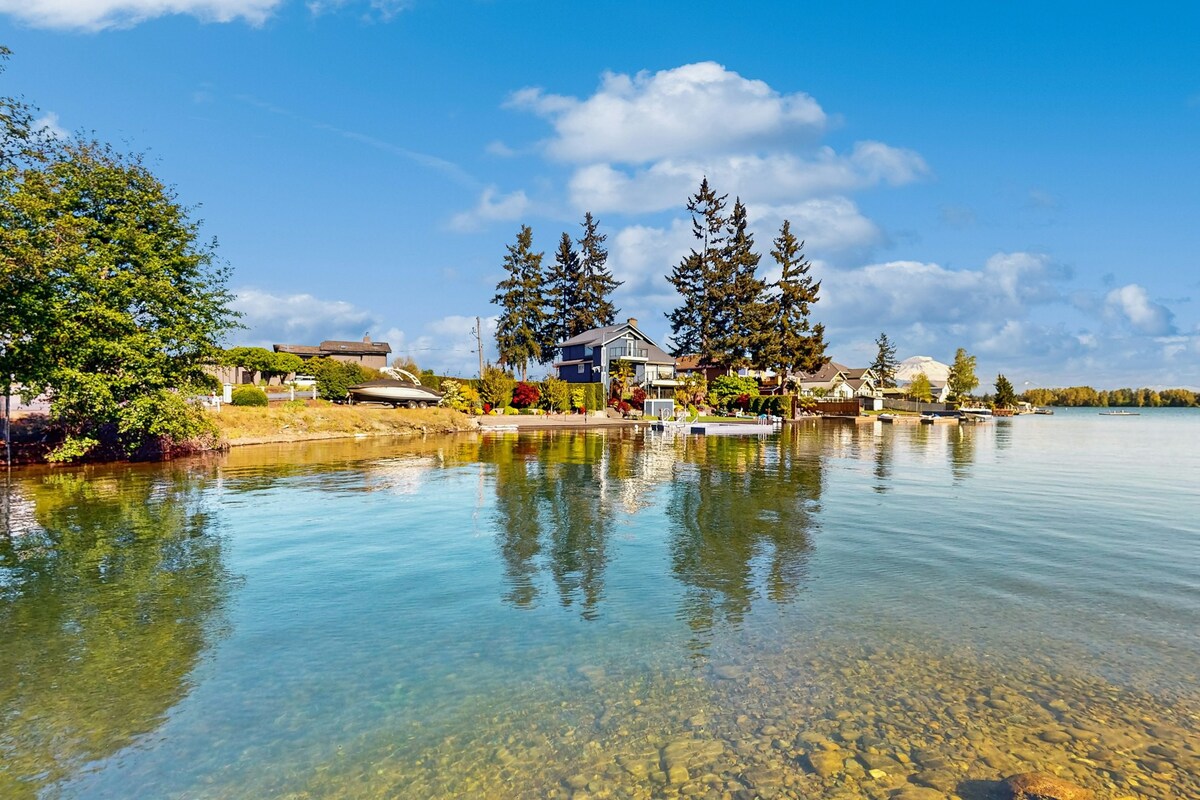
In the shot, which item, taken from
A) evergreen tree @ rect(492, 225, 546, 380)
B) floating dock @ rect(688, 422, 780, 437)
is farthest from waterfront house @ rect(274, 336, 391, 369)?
floating dock @ rect(688, 422, 780, 437)

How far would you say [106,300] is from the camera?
86.2 ft

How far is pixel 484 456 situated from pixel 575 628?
84.4ft

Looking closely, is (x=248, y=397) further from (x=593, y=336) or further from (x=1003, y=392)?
(x=1003, y=392)

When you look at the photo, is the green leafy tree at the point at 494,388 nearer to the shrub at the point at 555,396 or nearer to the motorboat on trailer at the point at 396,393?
the shrub at the point at 555,396

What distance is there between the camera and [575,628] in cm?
902

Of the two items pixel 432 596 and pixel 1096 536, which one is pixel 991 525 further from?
pixel 432 596

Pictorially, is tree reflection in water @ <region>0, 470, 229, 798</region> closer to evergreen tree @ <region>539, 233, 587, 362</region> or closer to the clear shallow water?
the clear shallow water

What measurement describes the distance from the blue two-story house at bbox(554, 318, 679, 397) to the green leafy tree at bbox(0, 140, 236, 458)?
56.5m

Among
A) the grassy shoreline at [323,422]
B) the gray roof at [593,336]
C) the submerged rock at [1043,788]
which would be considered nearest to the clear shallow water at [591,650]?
the submerged rock at [1043,788]

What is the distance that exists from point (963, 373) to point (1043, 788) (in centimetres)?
13125

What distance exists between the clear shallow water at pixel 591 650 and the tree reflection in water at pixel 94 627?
0.05 m

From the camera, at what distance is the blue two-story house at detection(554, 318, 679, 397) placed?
8388 cm

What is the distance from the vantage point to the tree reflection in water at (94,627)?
6.16 m

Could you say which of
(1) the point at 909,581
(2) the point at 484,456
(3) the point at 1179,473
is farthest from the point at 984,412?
(1) the point at 909,581
